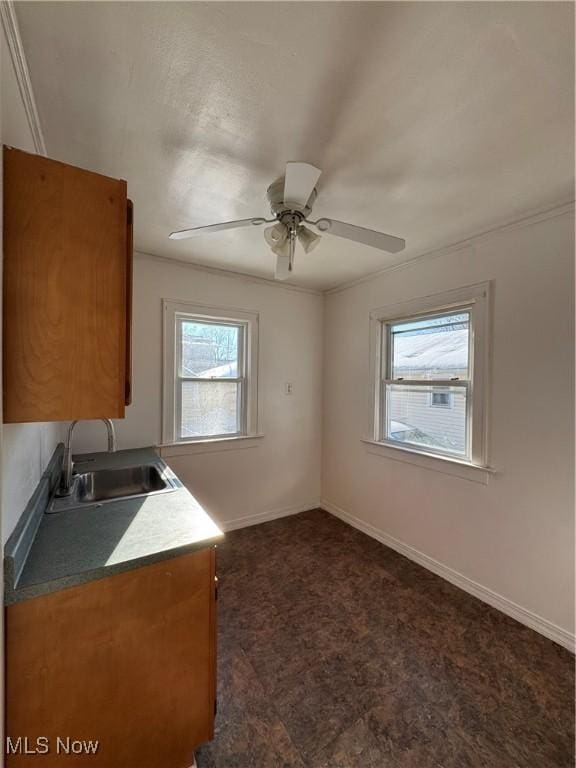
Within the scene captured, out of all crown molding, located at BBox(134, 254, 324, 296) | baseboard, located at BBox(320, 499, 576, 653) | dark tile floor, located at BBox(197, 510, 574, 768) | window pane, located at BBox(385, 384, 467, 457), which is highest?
crown molding, located at BBox(134, 254, 324, 296)

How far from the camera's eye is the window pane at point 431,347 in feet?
7.74

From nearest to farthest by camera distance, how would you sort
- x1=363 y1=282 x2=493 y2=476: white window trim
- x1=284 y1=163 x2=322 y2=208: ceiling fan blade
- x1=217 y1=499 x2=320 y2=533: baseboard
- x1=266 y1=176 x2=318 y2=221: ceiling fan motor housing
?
x1=284 y1=163 x2=322 y2=208: ceiling fan blade → x1=266 y1=176 x2=318 y2=221: ceiling fan motor housing → x1=363 y1=282 x2=493 y2=476: white window trim → x1=217 y1=499 x2=320 y2=533: baseboard

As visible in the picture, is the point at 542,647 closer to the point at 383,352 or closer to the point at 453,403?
the point at 453,403

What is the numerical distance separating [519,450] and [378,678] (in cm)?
152

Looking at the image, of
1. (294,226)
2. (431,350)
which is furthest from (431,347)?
(294,226)

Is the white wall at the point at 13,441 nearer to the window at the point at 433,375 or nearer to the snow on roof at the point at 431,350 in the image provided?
the window at the point at 433,375

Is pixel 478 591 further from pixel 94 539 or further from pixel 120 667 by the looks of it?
pixel 94 539

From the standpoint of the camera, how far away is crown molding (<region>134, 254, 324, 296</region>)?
269 centimetres

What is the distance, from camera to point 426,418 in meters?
2.62

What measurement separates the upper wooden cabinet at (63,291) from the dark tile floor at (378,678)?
1499mm

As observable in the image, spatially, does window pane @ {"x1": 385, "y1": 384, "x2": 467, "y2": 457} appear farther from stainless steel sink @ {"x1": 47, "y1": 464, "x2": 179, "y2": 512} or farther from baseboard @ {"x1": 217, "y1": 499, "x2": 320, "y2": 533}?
stainless steel sink @ {"x1": 47, "y1": 464, "x2": 179, "y2": 512}

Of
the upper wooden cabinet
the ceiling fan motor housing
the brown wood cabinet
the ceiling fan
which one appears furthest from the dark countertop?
the ceiling fan motor housing

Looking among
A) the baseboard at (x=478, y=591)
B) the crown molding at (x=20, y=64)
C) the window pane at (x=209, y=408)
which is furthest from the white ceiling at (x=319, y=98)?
the baseboard at (x=478, y=591)

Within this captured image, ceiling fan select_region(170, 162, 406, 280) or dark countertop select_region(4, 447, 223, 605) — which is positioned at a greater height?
ceiling fan select_region(170, 162, 406, 280)
